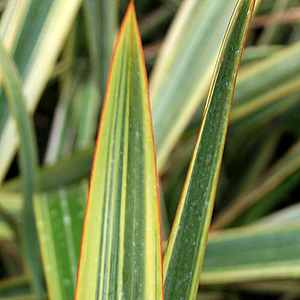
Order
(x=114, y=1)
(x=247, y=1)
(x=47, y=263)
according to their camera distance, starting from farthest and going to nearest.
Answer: (x=114, y=1)
(x=47, y=263)
(x=247, y=1)

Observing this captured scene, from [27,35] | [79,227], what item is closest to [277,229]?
[79,227]

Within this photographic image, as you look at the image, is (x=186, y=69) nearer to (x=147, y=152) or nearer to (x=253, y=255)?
(x=253, y=255)

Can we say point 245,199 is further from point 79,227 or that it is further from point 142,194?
point 142,194

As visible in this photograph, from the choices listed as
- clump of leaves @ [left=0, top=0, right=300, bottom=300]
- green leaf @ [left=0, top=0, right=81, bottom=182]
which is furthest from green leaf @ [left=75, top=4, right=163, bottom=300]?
green leaf @ [left=0, top=0, right=81, bottom=182]

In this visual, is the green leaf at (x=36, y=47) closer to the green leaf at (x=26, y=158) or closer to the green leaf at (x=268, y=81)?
the green leaf at (x=26, y=158)

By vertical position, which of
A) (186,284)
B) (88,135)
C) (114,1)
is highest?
(114,1)

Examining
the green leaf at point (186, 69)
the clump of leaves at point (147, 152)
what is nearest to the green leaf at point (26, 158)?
the clump of leaves at point (147, 152)
